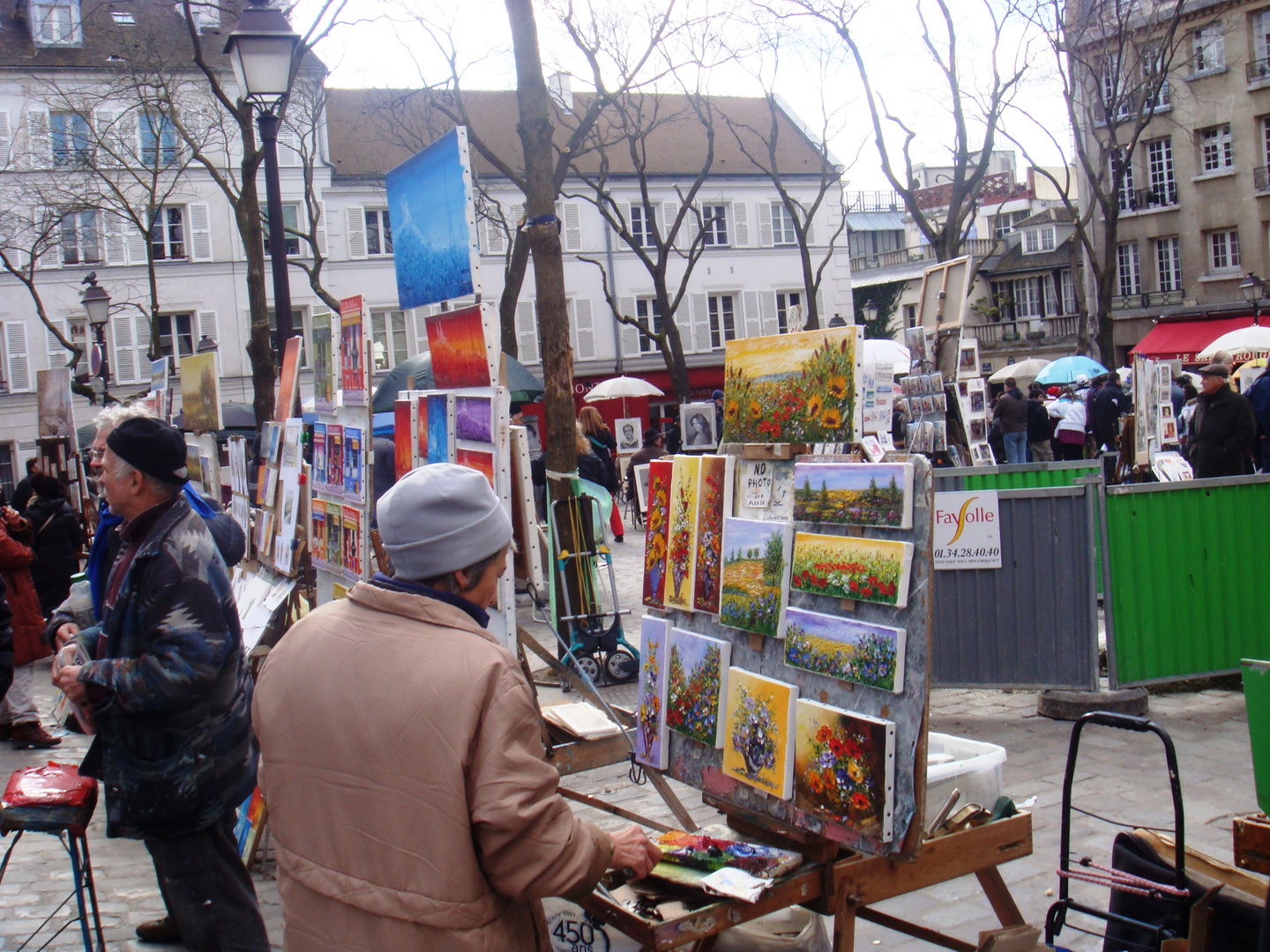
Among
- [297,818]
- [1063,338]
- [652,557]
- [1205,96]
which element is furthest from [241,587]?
[1063,338]

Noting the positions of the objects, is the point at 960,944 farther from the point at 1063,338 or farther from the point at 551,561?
the point at 1063,338

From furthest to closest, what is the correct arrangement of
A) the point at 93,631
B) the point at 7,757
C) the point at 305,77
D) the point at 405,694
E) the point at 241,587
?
the point at 305,77 < the point at 7,757 < the point at 241,587 < the point at 93,631 < the point at 405,694

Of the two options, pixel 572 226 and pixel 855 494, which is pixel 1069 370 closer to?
pixel 572 226

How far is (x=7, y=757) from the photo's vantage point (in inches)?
276

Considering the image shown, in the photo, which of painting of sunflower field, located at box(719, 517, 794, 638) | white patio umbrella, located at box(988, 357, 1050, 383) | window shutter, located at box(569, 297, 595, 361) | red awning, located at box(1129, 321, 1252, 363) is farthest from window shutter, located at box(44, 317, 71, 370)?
painting of sunflower field, located at box(719, 517, 794, 638)

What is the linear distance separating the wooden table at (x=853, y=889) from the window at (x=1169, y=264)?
37649mm

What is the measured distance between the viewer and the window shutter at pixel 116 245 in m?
33.4

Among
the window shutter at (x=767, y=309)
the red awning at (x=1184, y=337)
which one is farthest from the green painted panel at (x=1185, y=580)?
the window shutter at (x=767, y=309)

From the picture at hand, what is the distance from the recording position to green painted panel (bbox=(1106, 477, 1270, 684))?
600cm

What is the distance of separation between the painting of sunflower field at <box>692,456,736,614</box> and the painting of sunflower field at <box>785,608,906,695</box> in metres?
0.37

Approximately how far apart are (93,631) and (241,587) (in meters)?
2.92

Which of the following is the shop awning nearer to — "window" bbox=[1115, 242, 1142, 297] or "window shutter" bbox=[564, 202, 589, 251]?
"window" bbox=[1115, 242, 1142, 297]

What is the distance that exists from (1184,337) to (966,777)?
3512 cm

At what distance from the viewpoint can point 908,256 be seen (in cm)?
5966
